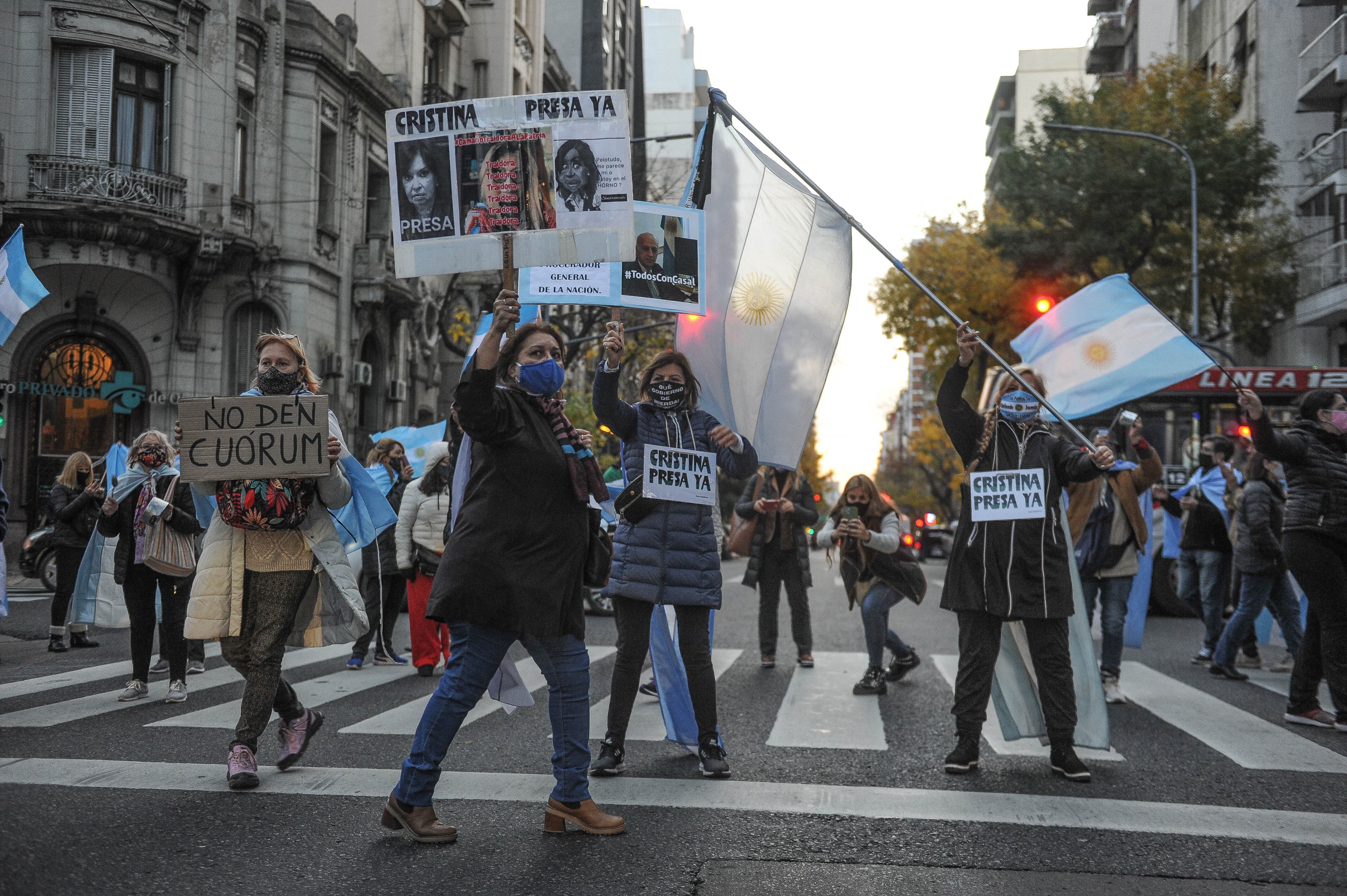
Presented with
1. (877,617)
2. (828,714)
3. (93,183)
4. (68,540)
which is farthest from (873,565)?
(93,183)

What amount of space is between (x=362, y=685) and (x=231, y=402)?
3.70m

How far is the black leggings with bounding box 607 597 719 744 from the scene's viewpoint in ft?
18.6

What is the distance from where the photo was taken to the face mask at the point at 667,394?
592 cm

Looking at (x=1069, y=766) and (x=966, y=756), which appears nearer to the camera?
(x=1069, y=766)

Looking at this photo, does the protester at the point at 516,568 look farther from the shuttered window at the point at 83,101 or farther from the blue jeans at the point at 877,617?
the shuttered window at the point at 83,101

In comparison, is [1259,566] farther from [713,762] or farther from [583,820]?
[583,820]

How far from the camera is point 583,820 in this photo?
445 centimetres

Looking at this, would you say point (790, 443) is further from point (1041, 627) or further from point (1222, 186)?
point (1222, 186)

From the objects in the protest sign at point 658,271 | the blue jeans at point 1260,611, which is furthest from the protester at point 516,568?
the blue jeans at point 1260,611

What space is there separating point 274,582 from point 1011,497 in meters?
3.39

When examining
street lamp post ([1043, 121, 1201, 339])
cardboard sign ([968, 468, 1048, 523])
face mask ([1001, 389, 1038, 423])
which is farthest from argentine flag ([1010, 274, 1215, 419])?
street lamp post ([1043, 121, 1201, 339])

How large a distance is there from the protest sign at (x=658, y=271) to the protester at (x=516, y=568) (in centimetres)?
175

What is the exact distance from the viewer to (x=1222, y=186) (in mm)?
30438

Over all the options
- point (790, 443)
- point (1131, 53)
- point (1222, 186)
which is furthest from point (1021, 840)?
point (1131, 53)
